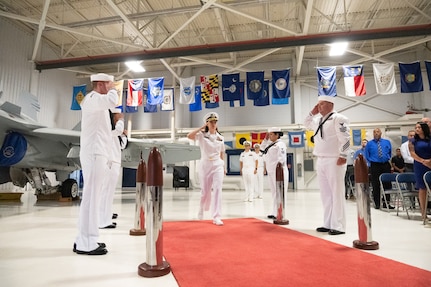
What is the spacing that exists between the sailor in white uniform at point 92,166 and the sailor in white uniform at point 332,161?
2.79 meters

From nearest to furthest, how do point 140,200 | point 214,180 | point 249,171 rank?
point 140,200
point 214,180
point 249,171

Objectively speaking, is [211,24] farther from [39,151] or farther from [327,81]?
[39,151]

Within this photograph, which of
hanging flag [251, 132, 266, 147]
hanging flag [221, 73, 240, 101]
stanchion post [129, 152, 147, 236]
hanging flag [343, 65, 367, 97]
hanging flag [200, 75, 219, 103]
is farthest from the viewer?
hanging flag [251, 132, 266, 147]

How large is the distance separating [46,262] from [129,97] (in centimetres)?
1201

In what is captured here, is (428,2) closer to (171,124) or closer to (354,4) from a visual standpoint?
(354,4)

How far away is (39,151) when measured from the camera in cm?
705

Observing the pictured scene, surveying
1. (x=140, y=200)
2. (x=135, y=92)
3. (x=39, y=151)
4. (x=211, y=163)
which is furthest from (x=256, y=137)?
(x=140, y=200)

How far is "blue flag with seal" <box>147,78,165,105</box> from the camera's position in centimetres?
1331

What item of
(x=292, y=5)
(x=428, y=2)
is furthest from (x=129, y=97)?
(x=428, y=2)

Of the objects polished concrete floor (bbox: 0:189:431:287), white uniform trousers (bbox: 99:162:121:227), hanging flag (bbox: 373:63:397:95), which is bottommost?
polished concrete floor (bbox: 0:189:431:287)

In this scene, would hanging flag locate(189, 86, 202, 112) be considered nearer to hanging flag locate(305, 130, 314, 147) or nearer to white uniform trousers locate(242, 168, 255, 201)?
white uniform trousers locate(242, 168, 255, 201)

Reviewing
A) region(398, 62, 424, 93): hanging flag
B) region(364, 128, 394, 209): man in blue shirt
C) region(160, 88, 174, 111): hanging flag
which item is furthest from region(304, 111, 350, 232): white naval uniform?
region(160, 88, 174, 111): hanging flag

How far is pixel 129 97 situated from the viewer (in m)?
13.6

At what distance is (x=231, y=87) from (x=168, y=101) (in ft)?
11.4
